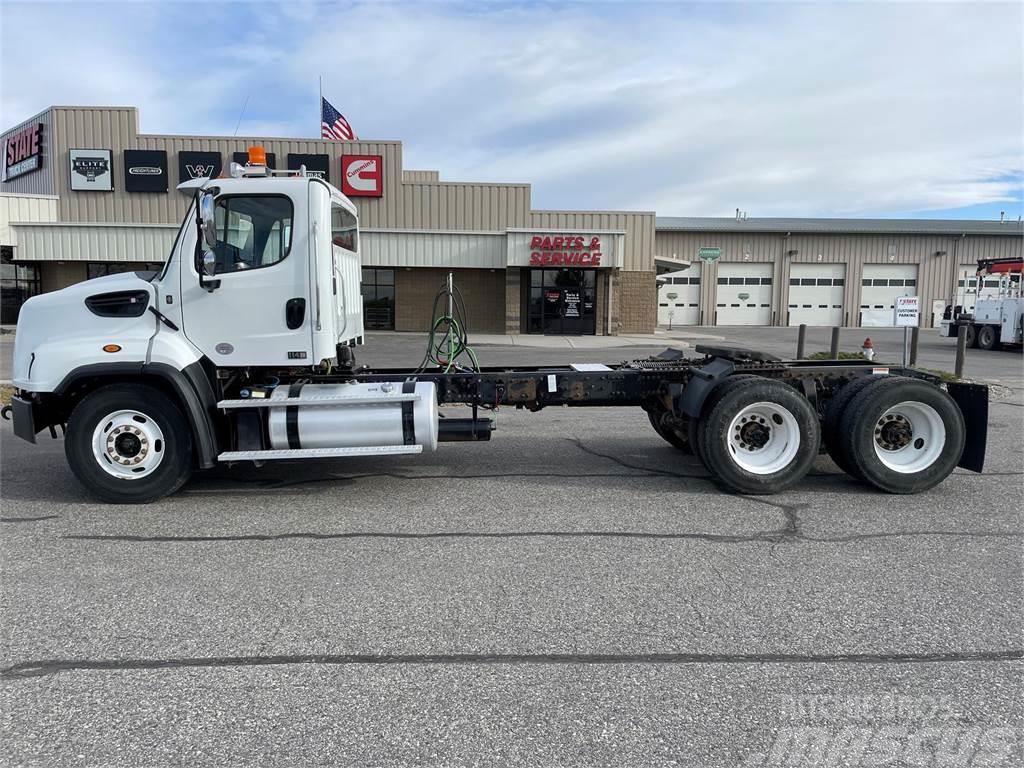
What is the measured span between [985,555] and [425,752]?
4199 mm

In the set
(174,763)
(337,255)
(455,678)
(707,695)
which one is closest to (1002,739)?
(707,695)

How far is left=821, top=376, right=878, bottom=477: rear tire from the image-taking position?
6.74m

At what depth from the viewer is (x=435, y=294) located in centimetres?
3181

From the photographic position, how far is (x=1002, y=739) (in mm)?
2982

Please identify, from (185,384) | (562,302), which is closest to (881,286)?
(562,302)

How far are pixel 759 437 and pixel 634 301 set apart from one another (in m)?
25.6

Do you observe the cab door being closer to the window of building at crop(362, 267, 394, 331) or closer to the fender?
the fender

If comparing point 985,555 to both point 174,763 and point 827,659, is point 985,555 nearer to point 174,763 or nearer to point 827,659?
point 827,659

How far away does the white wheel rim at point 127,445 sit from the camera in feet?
20.3

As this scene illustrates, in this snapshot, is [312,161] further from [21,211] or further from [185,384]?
[185,384]

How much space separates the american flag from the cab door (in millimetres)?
27142

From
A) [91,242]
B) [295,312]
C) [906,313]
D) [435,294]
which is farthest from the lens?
[435,294]

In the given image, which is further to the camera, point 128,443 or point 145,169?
point 145,169

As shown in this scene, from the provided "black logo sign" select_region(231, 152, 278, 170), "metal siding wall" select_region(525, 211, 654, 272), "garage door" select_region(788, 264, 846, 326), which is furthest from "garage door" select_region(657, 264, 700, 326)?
"black logo sign" select_region(231, 152, 278, 170)
